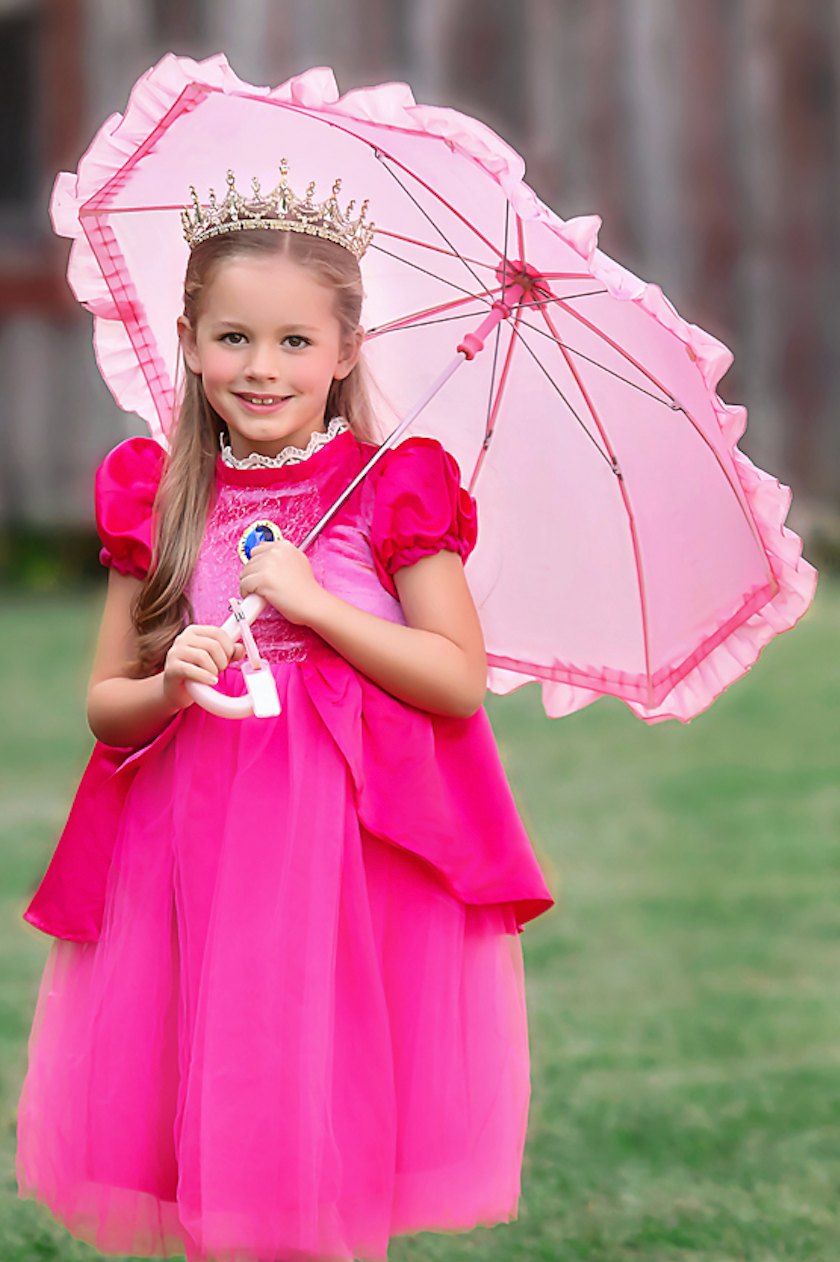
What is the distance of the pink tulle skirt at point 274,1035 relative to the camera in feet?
5.86

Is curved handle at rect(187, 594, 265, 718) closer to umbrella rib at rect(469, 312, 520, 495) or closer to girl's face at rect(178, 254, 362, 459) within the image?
girl's face at rect(178, 254, 362, 459)

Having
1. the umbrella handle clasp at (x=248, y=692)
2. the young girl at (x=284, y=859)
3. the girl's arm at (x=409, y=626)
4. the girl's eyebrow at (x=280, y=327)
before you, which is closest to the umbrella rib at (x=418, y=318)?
the young girl at (x=284, y=859)

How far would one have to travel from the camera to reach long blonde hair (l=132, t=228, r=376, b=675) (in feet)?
6.14

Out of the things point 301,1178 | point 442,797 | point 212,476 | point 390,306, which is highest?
point 390,306

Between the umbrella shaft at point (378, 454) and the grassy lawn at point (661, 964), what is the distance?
1146 millimetres

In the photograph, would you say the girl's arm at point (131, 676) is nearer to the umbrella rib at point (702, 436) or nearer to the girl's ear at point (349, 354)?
the girl's ear at point (349, 354)

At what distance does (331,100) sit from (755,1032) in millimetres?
2163

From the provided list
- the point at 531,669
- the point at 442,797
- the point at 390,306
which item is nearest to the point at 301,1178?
the point at 442,797

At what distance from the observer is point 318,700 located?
186cm

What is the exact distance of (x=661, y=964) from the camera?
3738 mm

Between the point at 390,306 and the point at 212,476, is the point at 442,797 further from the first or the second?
the point at 390,306

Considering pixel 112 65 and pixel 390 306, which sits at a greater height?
pixel 112 65

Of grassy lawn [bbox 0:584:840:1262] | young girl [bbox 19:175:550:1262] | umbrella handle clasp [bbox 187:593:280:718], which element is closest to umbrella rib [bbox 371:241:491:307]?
young girl [bbox 19:175:550:1262]

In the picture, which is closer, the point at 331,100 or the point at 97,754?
the point at 331,100
